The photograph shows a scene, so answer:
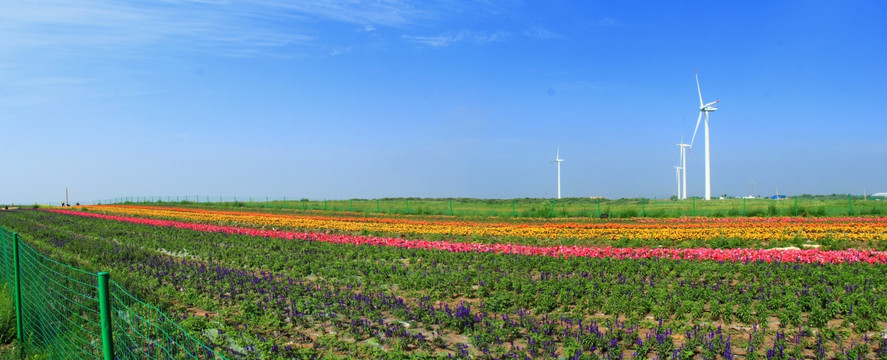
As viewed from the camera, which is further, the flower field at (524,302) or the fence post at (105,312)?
the flower field at (524,302)

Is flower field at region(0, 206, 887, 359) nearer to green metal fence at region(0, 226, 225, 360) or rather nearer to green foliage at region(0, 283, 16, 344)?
green metal fence at region(0, 226, 225, 360)

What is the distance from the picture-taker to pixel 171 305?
9.70 meters

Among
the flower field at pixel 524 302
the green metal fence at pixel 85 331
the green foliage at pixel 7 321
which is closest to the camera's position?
the green metal fence at pixel 85 331

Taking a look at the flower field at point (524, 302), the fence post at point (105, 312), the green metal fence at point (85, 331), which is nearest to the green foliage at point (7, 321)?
the green metal fence at point (85, 331)

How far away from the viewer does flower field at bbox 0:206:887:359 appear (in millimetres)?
6941

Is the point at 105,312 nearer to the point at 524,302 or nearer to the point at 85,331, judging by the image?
the point at 85,331

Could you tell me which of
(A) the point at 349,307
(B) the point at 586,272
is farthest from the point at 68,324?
(B) the point at 586,272

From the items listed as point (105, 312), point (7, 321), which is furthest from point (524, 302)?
point (7, 321)

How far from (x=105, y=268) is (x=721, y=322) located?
44.3 ft

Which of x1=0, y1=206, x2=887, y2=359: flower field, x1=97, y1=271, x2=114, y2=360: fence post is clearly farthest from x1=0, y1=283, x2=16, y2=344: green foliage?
x1=97, y1=271, x2=114, y2=360: fence post

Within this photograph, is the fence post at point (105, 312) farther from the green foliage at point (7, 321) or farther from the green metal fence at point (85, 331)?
the green foliage at point (7, 321)

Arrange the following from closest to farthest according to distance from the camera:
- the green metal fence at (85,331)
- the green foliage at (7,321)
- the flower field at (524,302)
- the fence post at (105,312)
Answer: the fence post at (105,312), the green metal fence at (85,331), the flower field at (524,302), the green foliage at (7,321)

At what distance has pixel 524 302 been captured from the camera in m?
9.23

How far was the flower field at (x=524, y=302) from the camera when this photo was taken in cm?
694
